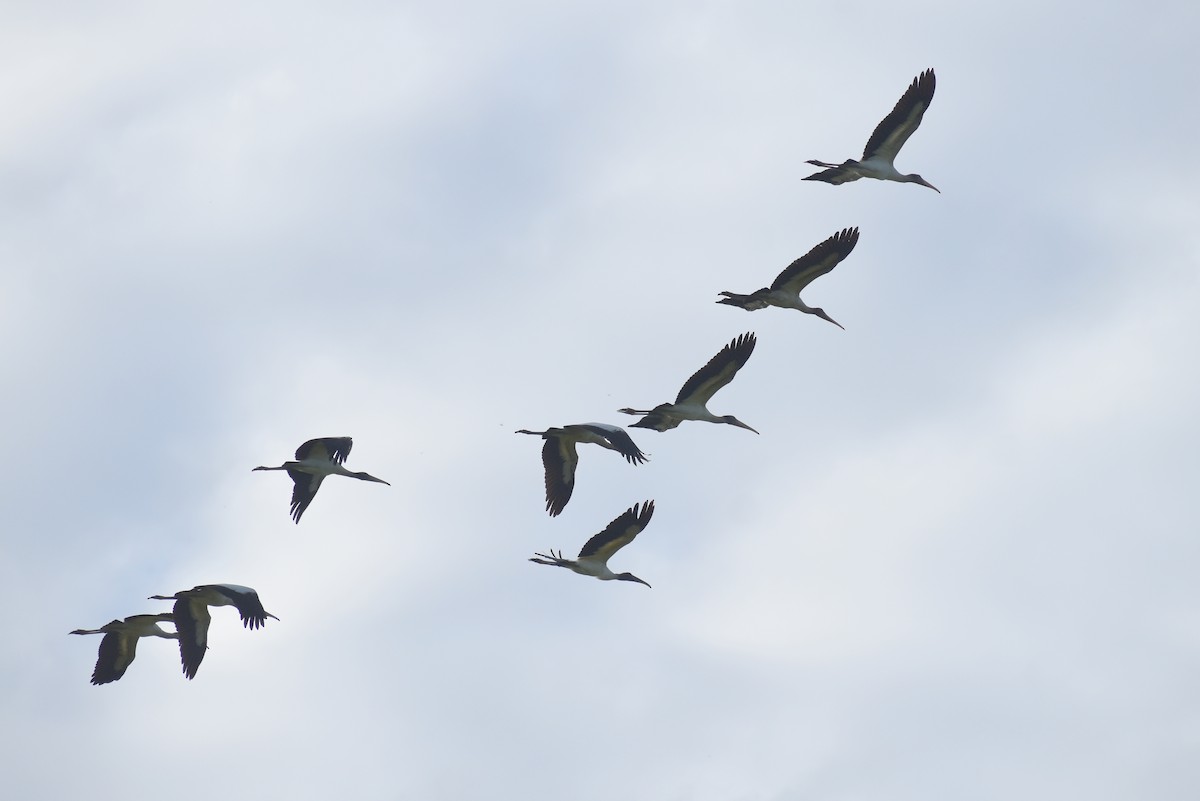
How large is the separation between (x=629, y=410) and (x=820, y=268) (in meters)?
4.37

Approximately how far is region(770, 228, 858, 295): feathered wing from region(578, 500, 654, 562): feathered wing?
520 cm

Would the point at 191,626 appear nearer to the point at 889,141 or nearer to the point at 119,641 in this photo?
the point at 119,641

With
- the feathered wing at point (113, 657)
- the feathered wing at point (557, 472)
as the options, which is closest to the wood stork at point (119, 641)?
the feathered wing at point (113, 657)

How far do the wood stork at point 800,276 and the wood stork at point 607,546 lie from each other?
446 centimetres

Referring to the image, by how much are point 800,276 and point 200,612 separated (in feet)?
40.8

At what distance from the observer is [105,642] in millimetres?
32219

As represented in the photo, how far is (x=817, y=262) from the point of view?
105ft

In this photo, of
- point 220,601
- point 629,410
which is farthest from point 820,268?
point 220,601

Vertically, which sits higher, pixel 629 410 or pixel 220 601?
pixel 629 410

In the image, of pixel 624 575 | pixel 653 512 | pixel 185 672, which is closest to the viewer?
pixel 185 672

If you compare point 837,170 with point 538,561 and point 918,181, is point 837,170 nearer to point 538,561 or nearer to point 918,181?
point 918,181

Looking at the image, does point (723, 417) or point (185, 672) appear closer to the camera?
point (185, 672)

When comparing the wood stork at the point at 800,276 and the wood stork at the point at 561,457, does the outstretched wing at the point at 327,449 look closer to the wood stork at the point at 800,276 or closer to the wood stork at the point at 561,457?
the wood stork at the point at 561,457

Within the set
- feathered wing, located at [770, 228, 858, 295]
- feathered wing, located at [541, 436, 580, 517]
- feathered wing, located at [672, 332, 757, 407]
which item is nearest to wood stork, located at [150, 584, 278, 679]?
feathered wing, located at [541, 436, 580, 517]
